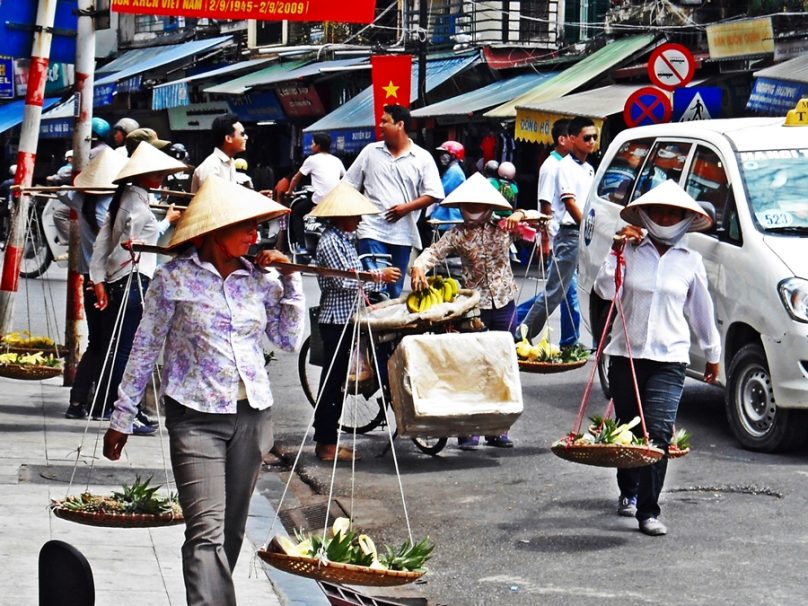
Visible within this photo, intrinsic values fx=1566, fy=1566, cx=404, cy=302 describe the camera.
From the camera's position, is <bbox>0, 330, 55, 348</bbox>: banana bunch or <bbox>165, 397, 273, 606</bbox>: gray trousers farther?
<bbox>0, 330, 55, 348</bbox>: banana bunch

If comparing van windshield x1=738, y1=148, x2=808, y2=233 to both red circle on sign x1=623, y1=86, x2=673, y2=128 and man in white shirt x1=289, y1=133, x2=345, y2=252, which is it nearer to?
red circle on sign x1=623, y1=86, x2=673, y2=128

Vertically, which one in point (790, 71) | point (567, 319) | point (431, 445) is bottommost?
point (431, 445)

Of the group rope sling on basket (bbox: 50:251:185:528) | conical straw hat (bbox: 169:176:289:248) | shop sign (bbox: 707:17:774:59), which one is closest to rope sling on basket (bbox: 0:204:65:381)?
rope sling on basket (bbox: 50:251:185:528)

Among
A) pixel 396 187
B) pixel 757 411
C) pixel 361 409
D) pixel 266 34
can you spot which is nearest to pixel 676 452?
pixel 757 411

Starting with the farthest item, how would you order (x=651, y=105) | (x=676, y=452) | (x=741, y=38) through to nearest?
1. (x=741, y=38)
2. (x=651, y=105)
3. (x=676, y=452)

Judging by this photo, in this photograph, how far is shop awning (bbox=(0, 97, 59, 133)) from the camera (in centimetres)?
3775

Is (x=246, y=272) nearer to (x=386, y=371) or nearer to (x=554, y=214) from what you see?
(x=386, y=371)

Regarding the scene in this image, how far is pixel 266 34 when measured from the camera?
36250 mm

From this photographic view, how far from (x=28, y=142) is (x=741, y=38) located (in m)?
12.3

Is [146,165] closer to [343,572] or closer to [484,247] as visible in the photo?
[484,247]

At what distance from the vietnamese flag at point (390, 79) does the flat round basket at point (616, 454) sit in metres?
15.5

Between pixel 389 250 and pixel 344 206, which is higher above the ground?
pixel 344 206

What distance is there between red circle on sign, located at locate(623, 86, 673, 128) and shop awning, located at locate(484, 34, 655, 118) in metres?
4.74

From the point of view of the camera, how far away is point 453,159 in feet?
65.7
